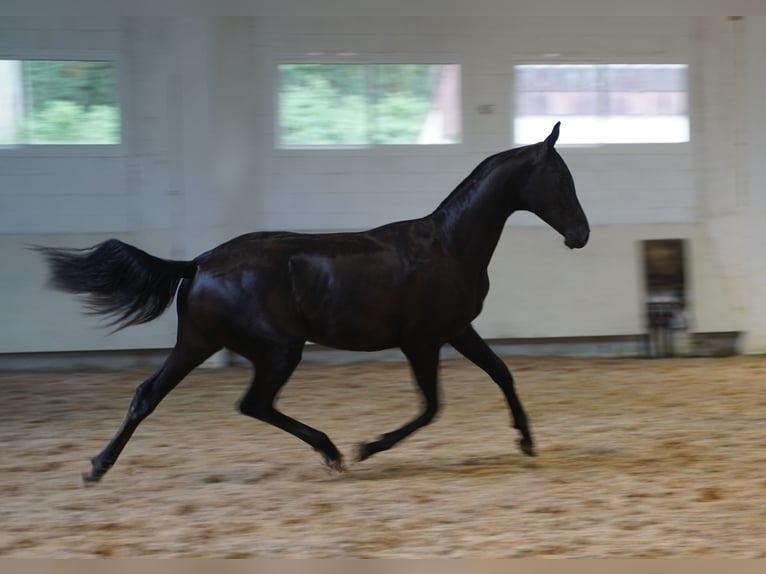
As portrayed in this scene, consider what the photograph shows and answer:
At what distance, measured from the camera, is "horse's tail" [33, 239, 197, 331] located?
5301 mm

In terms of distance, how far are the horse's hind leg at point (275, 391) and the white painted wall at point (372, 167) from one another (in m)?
4.93

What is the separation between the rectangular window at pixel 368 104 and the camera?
1024 centimetres

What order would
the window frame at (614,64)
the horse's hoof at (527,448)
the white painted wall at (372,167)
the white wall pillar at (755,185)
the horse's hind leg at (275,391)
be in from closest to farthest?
the horse's hind leg at (275,391)
the horse's hoof at (527,448)
the white painted wall at (372,167)
the window frame at (614,64)
the white wall pillar at (755,185)

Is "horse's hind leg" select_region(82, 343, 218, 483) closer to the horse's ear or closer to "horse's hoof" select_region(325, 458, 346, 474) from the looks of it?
"horse's hoof" select_region(325, 458, 346, 474)

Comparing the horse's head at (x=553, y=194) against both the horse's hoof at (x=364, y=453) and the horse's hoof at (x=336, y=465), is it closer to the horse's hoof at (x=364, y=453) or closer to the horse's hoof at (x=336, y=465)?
the horse's hoof at (x=364, y=453)

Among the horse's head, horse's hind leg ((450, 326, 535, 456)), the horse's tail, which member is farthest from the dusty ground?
the horse's head

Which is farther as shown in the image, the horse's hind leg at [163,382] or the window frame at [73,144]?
the window frame at [73,144]

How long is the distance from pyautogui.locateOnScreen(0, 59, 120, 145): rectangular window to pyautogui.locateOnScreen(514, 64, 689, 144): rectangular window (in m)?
4.13

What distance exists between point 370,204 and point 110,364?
3081 mm

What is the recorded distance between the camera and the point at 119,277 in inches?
210

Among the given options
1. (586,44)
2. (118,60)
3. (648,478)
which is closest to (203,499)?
(648,478)

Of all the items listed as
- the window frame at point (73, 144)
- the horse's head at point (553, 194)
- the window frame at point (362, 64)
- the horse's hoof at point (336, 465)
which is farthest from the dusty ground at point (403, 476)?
the window frame at point (362, 64)

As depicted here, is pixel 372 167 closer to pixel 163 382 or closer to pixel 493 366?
pixel 493 366

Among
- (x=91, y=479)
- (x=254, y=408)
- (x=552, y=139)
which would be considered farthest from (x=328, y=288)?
(x=91, y=479)
